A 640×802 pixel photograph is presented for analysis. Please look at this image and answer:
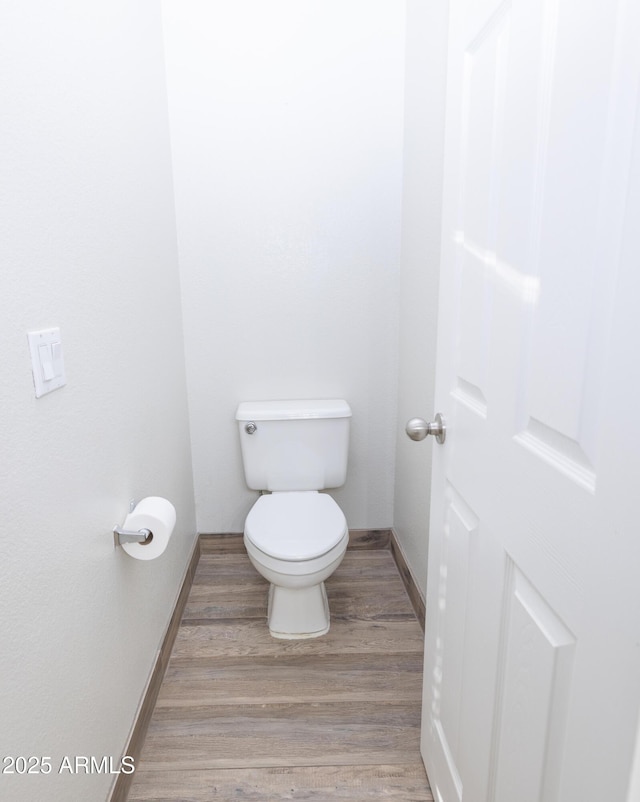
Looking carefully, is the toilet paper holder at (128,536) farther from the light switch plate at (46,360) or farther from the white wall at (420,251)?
the white wall at (420,251)

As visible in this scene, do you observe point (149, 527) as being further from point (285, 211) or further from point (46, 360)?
point (285, 211)

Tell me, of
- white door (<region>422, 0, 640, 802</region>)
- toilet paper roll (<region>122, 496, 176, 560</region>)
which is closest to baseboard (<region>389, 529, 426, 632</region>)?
white door (<region>422, 0, 640, 802</region>)

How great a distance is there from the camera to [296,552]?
1532 mm

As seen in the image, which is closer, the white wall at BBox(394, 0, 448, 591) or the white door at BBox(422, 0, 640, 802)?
the white door at BBox(422, 0, 640, 802)

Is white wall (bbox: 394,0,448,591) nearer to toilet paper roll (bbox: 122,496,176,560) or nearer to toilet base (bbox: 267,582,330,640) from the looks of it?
toilet base (bbox: 267,582,330,640)

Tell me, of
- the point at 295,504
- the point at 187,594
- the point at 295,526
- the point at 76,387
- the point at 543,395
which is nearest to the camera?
the point at 543,395

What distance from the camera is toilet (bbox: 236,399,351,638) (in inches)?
61.4

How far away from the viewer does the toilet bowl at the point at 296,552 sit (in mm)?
1537

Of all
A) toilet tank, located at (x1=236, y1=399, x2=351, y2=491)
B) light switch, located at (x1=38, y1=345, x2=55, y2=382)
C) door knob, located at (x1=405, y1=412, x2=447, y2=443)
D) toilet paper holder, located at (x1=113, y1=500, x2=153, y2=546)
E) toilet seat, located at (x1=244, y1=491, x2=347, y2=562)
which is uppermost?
light switch, located at (x1=38, y1=345, x2=55, y2=382)

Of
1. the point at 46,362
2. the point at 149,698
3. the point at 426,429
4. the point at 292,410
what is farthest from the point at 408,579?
the point at 46,362

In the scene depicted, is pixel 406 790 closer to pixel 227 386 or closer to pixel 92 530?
pixel 92 530

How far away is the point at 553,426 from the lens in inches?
23.9

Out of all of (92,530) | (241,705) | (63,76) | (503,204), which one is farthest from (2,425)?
(241,705)

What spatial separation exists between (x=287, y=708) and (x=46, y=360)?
1.19 m
